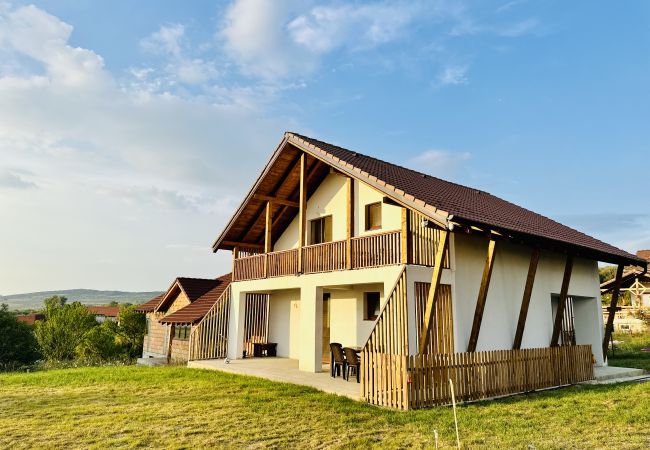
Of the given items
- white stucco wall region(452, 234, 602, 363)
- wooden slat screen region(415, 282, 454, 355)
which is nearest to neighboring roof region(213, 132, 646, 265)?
white stucco wall region(452, 234, 602, 363)

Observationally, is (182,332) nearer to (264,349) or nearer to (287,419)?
(264,349)

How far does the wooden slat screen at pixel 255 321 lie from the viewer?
1884 centimetres

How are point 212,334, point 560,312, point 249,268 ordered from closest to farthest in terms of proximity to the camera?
point 560,312 < point 249,268 < point 212,334

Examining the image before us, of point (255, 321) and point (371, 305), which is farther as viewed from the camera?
point (255, 321)

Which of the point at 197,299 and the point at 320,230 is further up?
the point at 320,230

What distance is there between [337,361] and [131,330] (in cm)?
3104

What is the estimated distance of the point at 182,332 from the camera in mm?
26062

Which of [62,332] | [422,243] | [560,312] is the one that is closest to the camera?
[422,243]

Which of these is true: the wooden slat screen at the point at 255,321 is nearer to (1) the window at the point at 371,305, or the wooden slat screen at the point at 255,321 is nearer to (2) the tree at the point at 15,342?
(1) the window at the point at 371,305

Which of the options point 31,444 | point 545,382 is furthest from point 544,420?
point 31,444

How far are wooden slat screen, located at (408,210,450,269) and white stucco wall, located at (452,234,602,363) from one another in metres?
0.59

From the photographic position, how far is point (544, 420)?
8008mm

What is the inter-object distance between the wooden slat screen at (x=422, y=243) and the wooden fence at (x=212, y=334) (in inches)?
348

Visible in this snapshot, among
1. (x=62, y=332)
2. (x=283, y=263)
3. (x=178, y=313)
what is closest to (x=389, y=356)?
(x=283, y=263)
